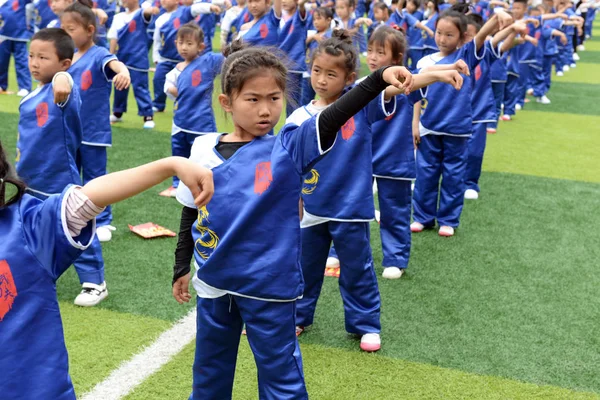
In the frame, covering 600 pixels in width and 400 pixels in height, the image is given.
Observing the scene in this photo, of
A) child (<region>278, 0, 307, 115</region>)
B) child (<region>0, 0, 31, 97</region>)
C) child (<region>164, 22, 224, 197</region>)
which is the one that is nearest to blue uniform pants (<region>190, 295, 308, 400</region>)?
child (<region>164, 22, 224, 197</region>)

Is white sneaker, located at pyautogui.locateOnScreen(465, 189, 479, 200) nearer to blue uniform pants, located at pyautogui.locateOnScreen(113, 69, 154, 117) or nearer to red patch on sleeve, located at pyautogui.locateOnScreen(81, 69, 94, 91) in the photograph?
red patch on sleeve, located at pyautogui.locateOnScreen(81, 69, 94, 91)

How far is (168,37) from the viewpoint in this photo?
8891mm

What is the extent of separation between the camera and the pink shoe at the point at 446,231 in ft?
17.5

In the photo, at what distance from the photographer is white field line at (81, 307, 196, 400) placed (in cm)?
307

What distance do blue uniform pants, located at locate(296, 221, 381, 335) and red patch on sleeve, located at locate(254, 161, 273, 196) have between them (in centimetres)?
108

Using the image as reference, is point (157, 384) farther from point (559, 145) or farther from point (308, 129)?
point (559, 145)

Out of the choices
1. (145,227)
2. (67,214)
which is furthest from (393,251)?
(67,214)

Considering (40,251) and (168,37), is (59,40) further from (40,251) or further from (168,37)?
(168,37)

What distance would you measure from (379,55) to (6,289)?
2.70m

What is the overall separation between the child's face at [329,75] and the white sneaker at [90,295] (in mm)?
1551

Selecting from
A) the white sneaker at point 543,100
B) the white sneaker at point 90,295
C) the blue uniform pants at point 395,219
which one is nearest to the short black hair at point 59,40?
the white sneaker at point 90,295

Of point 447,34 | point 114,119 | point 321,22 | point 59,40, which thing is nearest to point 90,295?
point 59,40

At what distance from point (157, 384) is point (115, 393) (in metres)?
0.17

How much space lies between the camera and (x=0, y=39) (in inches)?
392
